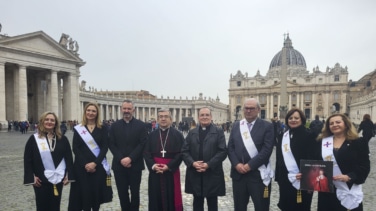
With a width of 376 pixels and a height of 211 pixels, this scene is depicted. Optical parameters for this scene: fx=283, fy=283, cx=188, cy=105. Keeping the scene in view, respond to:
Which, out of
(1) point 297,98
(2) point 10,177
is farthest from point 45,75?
(1) point 297,98

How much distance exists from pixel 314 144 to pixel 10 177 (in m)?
9.17

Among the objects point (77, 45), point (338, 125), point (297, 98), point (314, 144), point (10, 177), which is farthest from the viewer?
point (297, 98)

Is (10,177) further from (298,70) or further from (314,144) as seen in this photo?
(298,70)

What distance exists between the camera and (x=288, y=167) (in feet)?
15.0

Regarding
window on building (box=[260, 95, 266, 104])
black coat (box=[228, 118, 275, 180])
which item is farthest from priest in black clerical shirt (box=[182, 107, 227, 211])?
window on building (box=[260, 95, 266, 104])

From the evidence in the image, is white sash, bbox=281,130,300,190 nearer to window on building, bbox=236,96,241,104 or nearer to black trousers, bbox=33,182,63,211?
black trousers, bbox=33,182,63,211

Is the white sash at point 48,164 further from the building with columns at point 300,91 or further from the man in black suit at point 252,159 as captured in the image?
the building with columns at point 300,91

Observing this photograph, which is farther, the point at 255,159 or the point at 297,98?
the point at 297,98

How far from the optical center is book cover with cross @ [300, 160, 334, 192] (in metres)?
A: 3.98

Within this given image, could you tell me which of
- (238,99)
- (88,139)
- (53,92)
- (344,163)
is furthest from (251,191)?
(238,99)

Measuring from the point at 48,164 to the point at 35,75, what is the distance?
137 ft

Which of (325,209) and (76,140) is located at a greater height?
(76,140)

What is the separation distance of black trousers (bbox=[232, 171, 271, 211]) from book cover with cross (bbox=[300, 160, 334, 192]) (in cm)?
72

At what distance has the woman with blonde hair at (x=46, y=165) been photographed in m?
4.62
